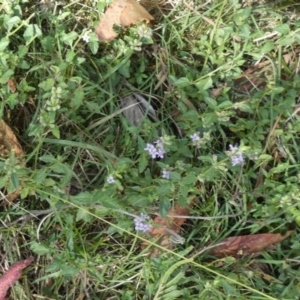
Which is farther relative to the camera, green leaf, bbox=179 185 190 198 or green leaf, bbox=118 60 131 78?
green leaf, bbox=118 60 131 78

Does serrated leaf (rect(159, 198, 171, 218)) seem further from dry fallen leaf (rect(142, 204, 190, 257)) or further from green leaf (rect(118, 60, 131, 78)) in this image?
green leaf (rect(118, 60, 131, 78))

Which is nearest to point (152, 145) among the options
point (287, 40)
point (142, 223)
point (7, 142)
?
point (142, 223)

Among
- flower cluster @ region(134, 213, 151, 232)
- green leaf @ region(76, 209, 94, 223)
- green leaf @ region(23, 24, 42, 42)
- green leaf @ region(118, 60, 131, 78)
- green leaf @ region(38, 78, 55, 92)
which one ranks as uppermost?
green leaf @ region(23, 24, 42, 42)

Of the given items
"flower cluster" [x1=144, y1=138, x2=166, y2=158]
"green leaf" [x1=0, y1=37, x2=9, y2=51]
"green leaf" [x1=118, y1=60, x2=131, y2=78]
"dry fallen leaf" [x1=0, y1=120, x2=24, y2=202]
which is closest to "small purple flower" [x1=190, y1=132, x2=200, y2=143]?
"flower cluster" [x1=144, y1=138, x2=166, y2=158]

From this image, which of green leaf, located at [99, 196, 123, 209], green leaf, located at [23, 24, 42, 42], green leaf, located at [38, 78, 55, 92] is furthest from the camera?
green leaf, located at [23, 24, 42, 42]

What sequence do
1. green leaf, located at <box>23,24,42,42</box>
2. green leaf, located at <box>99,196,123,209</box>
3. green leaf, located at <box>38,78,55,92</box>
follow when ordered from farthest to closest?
green leaf, located at <box>23,24,42,42</box>, green leaf, located at <box>38,78,55,92</box>, green leaf, located at <box>99,196,123,209</box>

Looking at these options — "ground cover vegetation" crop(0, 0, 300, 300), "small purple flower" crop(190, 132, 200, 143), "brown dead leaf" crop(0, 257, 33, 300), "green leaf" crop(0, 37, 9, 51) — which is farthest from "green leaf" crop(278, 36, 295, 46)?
"brown dead leaf" crop(0, 257, 33, 300)

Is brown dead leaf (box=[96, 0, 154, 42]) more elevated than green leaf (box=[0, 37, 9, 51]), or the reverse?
green leaf (box=[0, 37, 9, 51])
